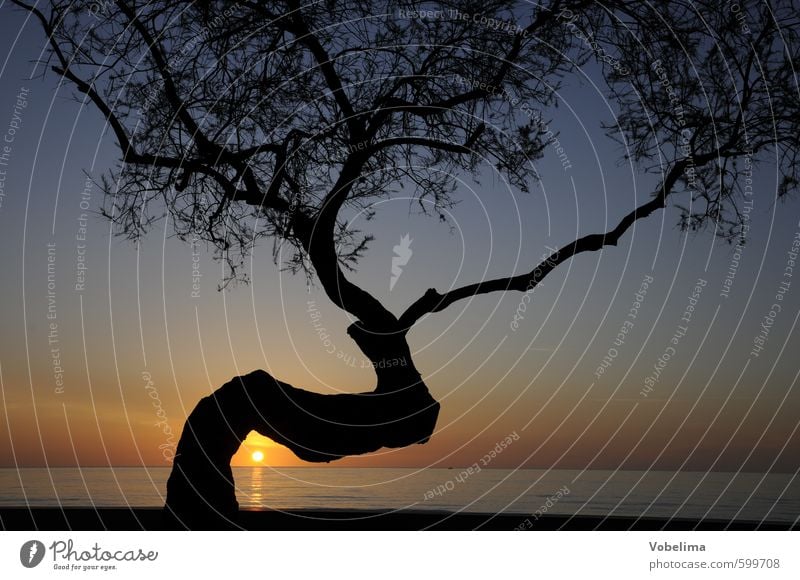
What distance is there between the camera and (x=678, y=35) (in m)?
12.4

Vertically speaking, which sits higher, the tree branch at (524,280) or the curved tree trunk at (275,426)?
the tree branch at (524,280)

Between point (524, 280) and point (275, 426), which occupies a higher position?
point (524, 280)

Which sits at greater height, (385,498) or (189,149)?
(189,149)

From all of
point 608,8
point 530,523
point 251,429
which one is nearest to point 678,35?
point 608,8

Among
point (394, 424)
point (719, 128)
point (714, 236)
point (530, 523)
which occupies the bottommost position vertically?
point (530, 523)

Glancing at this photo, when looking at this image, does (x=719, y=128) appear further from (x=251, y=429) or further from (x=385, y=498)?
(x=385, y=498)

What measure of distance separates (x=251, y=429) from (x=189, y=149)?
3881 mm

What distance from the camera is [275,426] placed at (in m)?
12.1

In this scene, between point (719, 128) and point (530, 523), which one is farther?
point (530, 523)

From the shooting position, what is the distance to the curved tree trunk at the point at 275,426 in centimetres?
1203

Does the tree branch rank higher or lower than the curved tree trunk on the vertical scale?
higher

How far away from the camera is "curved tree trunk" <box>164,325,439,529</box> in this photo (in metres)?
12.0
